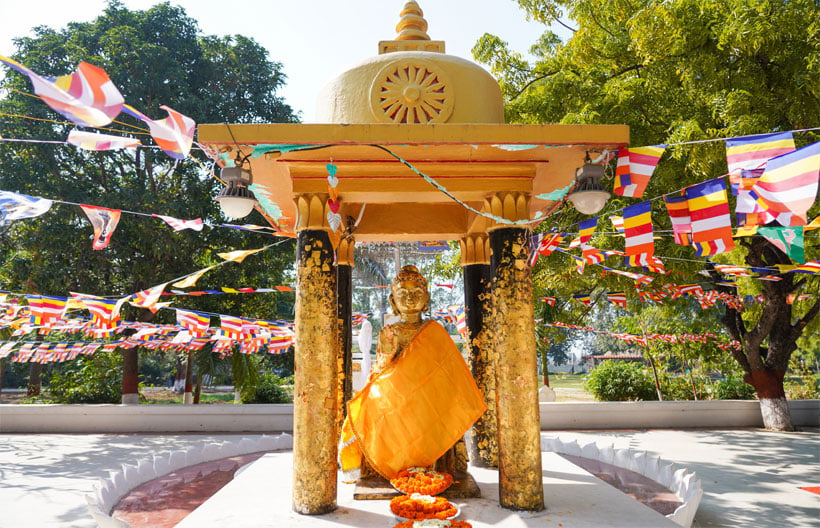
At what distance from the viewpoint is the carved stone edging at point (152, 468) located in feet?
17.9

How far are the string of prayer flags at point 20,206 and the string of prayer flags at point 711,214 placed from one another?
7.09m

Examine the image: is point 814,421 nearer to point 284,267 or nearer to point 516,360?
point 516,360

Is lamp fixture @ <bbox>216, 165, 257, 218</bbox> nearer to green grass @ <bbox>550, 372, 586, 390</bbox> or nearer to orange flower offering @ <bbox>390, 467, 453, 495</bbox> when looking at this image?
orange flower offering @ <bbox>390, 467, 453, 495</bbox>

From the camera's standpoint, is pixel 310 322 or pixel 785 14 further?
pixel 785 14

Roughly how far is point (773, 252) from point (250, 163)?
11.8m

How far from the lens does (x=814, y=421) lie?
14.0 metres

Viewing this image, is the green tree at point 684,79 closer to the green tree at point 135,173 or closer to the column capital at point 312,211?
the column capital at point 312,211

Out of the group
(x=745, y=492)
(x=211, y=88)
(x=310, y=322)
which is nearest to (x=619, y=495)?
(x=745, y=492)

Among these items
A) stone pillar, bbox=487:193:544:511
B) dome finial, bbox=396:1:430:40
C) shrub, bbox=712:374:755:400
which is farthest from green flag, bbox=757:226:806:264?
shrub, bbox=712:374:755:400

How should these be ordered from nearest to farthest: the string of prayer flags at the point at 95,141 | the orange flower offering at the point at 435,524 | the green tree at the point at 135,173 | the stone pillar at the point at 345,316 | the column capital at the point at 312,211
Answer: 1. the string of prayer flags at the point at 95,141
2. the orange flower offering at the point at 435,524
3. the column capital at the point at 312,211
4. the stone pillar at the point at 345,316
5. the green tree at the point at 135,173

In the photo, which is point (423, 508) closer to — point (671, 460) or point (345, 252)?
point (345, 252)

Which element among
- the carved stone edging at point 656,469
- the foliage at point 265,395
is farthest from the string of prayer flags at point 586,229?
the foliage at point 265,395

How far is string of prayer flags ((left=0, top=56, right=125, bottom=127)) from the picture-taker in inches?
135

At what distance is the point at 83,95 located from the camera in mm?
3492
